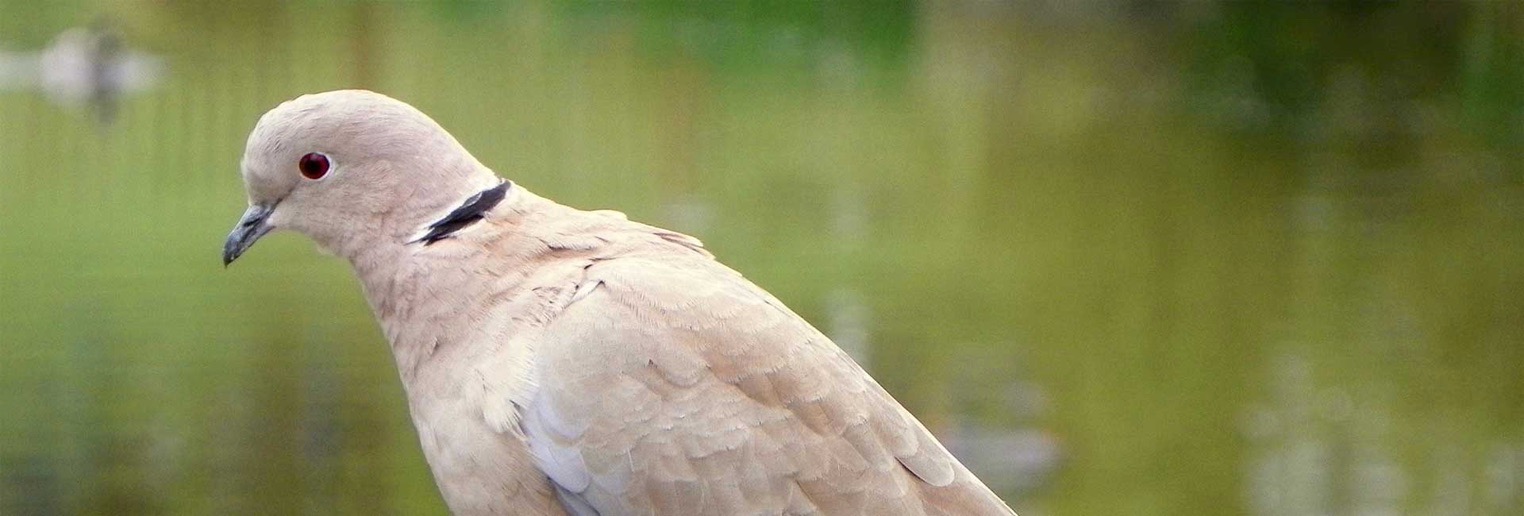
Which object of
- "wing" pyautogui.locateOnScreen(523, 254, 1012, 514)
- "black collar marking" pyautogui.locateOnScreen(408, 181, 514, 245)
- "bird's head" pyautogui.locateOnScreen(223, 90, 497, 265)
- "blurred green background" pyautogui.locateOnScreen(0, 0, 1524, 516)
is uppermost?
"blurred green background" pyautogui.locateOnScreen(0, 0, 1524, 516)

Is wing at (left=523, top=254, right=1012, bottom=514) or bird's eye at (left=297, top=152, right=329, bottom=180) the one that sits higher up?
bird's eye at (left=297, top=152, right=329, bottom=180)

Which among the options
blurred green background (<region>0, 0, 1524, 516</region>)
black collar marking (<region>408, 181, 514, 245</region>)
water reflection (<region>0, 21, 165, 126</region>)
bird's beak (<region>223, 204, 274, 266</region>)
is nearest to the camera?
black collar marking (<region>408, 181, 514, 245</region>)

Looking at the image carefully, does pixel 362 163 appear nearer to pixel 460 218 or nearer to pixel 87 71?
pixel 460 218

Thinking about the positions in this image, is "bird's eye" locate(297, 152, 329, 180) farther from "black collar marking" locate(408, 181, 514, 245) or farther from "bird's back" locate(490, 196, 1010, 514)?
"bird's back" locate(490, 196, 1010, 514)

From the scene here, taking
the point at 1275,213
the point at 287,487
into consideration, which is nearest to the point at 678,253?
the point at 287,487

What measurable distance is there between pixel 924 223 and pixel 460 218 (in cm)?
1025

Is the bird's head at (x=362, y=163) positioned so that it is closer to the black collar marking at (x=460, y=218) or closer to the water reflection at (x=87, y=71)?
the black collar marking at (x=460, y=218)

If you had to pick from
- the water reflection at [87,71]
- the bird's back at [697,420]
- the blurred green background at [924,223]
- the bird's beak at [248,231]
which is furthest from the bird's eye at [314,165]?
the water reflection at [87,71]

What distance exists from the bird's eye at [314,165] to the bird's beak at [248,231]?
0.12 metres

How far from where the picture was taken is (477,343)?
2.64 metres

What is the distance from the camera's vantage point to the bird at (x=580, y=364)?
2588mm

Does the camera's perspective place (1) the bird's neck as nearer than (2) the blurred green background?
Yes

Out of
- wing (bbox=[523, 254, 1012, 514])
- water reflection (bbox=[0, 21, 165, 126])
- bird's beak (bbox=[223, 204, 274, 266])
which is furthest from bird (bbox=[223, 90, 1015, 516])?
water reflection (bbox=[0, 21, 165, 126])

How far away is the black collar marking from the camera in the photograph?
2.76m
